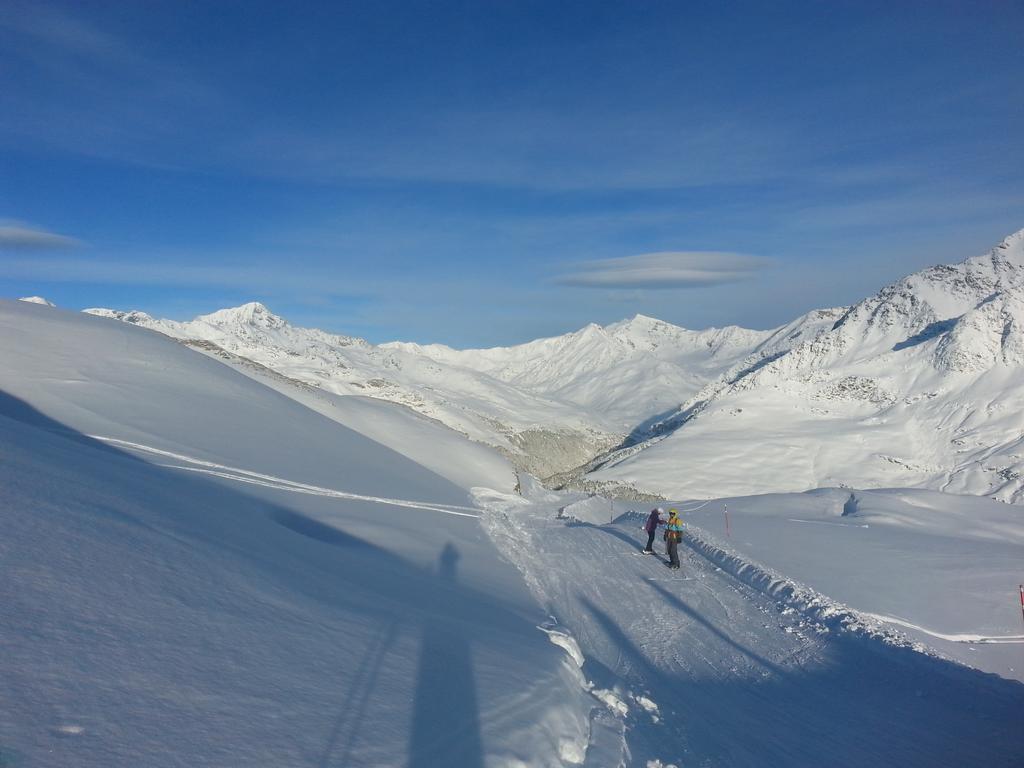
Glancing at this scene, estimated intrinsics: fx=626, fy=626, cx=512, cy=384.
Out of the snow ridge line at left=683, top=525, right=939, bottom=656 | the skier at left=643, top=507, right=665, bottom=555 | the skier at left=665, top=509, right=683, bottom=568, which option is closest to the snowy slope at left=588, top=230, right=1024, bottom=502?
the skier at left=643, top=507, right=665, bottom=555

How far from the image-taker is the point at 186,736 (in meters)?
4.16

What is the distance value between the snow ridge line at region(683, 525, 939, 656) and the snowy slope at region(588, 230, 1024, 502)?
289 ft

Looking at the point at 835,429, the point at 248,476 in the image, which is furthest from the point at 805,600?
the point at 835,429

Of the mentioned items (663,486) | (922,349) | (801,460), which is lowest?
(663,486)

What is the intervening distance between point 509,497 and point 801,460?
362 feet

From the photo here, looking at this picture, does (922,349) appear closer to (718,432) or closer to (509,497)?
(718,432)

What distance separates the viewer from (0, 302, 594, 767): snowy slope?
4.18 metres

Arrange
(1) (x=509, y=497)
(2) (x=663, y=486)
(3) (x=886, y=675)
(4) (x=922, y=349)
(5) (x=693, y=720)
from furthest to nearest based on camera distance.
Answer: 1. (4) (x=922, y=349)
2. (2) (x=663, y=486)
3. (1) (x=509, y=497)
4. (3) (x=886, y=675)
5. (5) (x=693, y=720)

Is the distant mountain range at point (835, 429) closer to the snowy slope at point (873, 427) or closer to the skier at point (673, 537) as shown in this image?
the snowy slope at point (873, 427)

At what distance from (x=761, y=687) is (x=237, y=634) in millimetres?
6754

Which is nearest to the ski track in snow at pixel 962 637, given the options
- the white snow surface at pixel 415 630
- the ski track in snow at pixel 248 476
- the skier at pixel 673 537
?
the white snow surface at pixel 415 630

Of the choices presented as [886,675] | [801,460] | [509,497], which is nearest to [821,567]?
[886,675]

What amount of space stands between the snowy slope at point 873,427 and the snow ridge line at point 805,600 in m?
88.0

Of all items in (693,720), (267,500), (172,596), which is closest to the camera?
(172,596)
